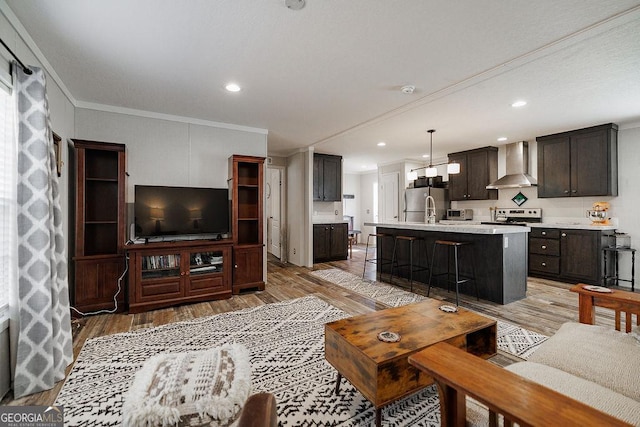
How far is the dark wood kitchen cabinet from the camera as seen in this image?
249 inches

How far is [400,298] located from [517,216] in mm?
3520

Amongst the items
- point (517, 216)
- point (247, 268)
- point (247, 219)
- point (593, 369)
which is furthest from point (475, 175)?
point (593, 369)


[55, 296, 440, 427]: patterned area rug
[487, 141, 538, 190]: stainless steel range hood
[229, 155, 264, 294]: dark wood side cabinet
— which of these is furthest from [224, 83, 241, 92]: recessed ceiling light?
[487, 141, 538, 190]: stainless steel range hood

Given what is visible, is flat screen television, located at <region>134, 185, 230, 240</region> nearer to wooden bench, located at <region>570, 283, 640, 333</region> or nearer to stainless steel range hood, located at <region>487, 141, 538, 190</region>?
wooden bench, located at <region>570, 283, 640, 333</region>

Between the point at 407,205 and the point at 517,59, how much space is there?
4.62 meters

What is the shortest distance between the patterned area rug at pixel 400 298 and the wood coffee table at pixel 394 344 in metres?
0.65

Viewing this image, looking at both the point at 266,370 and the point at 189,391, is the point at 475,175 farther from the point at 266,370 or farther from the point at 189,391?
the point at 189,391

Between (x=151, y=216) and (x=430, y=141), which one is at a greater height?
(x=430, y=141)

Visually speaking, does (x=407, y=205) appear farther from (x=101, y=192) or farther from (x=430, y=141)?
(x=101, y=192)

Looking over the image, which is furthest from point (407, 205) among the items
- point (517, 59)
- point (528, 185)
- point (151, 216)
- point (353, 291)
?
point (151, 216)

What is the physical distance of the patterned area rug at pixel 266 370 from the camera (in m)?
1.64

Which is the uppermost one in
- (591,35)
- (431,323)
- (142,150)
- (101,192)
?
(591,35)

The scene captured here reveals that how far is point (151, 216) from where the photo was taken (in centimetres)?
350

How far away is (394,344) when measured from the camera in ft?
5.21
